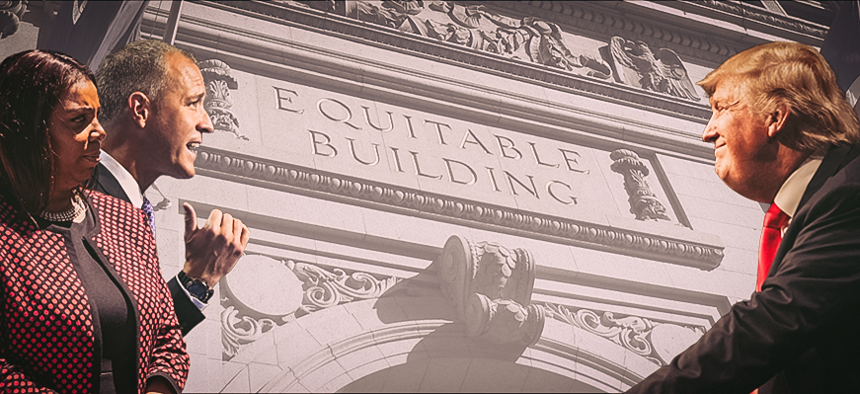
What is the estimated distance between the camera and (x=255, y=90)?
13.4 ft

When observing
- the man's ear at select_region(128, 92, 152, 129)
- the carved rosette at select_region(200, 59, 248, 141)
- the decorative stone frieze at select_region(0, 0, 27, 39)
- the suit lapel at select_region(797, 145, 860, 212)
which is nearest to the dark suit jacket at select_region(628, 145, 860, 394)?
the suit lapel at select_region(797, 145, 860, 212)

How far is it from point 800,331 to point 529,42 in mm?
4277

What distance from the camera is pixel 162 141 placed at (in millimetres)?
1709

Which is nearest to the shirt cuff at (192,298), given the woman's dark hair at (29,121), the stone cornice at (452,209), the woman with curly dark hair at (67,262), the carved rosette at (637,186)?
the woman with curly dark hair at (67,262)

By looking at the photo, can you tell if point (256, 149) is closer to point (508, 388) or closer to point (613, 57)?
point (508, 388)

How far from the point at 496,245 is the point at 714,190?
1.85 metres

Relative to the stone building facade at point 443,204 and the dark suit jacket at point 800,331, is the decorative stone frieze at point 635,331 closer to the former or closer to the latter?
the stone building facade at point 443,204

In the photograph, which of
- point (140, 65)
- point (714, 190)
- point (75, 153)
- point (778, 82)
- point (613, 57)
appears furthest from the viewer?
point (613, 57)

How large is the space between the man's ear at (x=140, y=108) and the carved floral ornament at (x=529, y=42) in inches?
124

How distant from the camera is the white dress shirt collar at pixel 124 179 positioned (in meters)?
1.61

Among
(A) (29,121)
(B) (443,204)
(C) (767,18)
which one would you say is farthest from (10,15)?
(C) (767,18)

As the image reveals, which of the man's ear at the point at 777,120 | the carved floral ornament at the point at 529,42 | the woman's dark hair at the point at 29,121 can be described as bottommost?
the woman's dark hair at the point at 29,121

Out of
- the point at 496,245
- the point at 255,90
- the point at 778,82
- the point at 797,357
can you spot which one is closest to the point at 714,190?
the point at 496,245

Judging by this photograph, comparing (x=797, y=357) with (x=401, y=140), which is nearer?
(x=797, y=357)
